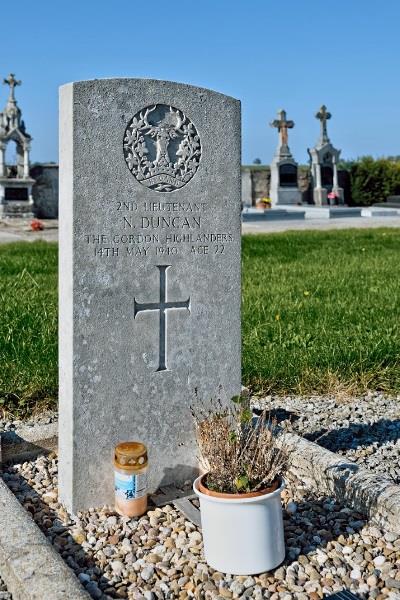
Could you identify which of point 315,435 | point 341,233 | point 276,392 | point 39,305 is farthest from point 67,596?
point 341,233

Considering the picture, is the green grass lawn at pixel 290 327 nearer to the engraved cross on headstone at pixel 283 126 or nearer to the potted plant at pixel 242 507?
the potted plant at pixel 242 507

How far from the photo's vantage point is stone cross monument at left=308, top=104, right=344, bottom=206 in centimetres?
3409

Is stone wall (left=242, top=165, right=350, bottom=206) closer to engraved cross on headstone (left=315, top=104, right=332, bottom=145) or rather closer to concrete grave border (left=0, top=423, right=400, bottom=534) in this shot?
engraved cross on headstone (left=315, top=104, right=332, bottom=145)

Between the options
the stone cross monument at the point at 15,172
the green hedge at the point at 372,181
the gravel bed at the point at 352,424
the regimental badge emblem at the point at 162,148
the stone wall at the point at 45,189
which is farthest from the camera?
the green hedge at the point at 372,181

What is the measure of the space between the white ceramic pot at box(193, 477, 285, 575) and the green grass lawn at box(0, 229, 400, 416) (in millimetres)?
2233

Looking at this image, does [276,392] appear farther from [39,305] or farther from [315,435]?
[39,305]

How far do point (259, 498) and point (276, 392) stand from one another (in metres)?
2.42

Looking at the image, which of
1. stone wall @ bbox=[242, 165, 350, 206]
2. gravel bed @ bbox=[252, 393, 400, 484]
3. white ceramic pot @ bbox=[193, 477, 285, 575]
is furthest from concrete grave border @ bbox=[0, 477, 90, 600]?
stone wall @ bbox=[242, 165, 350, 206]

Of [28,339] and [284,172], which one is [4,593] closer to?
[28,339]

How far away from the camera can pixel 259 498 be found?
2873mm

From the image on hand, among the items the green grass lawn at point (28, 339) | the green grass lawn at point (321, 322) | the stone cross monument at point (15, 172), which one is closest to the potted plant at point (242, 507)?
the green grass lawn at point (28, 339)

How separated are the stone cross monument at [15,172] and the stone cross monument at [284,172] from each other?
11.3m

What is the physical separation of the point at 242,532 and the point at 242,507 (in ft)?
0.34

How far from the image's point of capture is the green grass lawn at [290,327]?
530 cm
